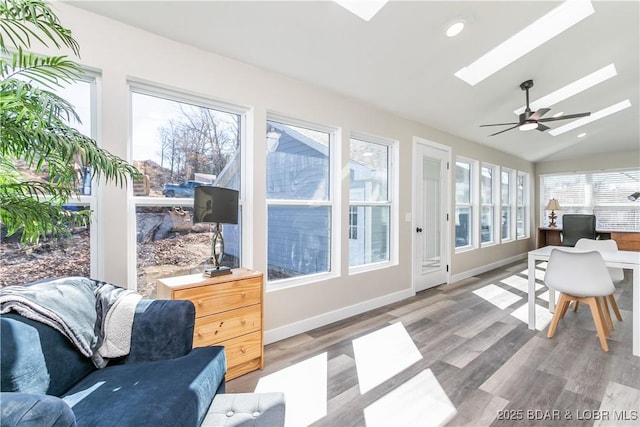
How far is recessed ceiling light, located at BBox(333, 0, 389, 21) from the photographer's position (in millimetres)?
2064

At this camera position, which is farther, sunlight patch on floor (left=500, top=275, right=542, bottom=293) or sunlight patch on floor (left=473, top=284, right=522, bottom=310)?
sunlight patch on floor (left=500, top=275, right=542, bottom=293)

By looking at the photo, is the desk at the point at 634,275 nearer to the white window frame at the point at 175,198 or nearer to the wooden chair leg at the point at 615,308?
the wooden chair leg at the point at 615,308

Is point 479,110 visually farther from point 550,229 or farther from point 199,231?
point 550,229

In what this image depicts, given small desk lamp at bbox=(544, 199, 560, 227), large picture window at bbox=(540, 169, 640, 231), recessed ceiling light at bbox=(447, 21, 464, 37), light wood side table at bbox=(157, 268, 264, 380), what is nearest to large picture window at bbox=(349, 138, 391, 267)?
recessed ceiling light at bbox=(447, 21, 464, 37)

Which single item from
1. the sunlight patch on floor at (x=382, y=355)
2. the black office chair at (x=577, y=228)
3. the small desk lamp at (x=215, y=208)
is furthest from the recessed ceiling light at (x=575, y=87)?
the small desk lamp at (x=215, y=208)

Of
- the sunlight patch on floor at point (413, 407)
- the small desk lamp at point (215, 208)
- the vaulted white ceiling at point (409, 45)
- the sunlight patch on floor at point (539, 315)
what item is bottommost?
the sunlight patch on floor at point (413, 407)

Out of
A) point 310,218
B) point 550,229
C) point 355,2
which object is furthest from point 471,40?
point 550,229

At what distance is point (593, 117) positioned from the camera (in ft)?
16.6

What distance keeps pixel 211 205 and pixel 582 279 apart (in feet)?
10.1

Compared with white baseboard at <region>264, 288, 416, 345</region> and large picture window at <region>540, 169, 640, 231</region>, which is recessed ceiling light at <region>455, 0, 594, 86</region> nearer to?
white baseboard at <region>264, 288, 416, 345</region>

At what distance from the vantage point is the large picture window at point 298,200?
274cm

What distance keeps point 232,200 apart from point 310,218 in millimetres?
1110

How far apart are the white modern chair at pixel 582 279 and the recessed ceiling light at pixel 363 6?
99.9 inches

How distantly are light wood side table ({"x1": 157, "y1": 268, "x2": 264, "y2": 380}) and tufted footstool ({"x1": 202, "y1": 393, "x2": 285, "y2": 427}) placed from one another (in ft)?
2.15
